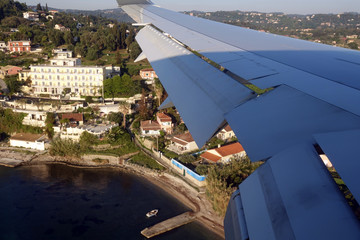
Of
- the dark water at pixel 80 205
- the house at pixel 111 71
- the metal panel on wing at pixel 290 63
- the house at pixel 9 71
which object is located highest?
the metal panel on wing at pixel 290 63

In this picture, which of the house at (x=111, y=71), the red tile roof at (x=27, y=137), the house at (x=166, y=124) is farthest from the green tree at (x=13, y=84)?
the house at (x=166, y=124)

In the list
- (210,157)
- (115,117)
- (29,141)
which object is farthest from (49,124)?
(210,157)

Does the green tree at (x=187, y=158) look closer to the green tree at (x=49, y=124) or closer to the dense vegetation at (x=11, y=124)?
the green tree at (x=49, y=124)

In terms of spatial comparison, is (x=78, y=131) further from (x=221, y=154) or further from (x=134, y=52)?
(x=134, y=52)

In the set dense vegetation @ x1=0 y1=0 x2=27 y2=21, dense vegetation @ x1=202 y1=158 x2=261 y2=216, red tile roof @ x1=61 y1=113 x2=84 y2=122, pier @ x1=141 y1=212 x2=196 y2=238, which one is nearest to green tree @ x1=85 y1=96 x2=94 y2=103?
red tile roof @ x1=61 y1=113 x2=84 y2=122

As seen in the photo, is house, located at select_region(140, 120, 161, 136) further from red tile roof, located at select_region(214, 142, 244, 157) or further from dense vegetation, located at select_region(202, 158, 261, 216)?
dense vegetation, located at select_region(202, 158, 261, 216)
